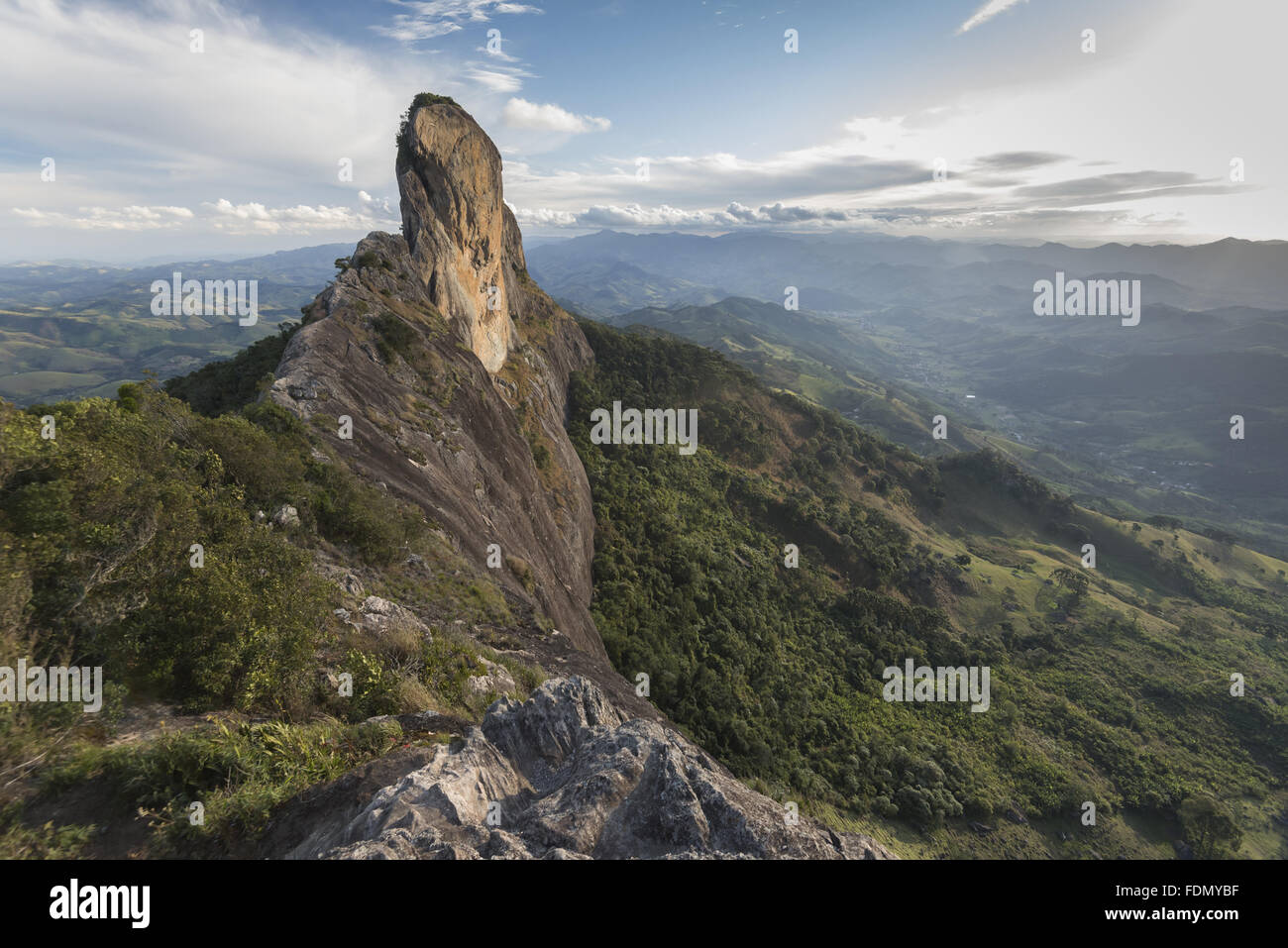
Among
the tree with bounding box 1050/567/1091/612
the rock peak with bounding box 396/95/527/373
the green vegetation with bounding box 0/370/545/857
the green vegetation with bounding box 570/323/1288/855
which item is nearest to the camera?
the green vegetation with bounding box 0/370/545/857

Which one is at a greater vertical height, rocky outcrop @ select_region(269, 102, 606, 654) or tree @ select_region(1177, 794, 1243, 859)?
rocky outcrop @ select_region(269, 102, 606, 654)

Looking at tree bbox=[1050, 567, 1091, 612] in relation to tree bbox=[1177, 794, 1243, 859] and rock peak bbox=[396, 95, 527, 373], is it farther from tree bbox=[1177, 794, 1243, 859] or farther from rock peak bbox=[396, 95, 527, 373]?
rock peak bbox=[396, 95, 527, 373]

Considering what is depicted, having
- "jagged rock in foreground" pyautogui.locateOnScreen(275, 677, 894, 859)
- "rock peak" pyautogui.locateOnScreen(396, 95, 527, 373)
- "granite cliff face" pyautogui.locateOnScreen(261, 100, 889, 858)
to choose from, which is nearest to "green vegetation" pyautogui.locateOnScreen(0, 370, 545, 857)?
"granite cliff face" pyautogui.locateOnScreen(261, 100, 889, 858)

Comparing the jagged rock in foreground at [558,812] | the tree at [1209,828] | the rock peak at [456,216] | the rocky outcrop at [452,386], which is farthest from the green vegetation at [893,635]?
the jagged rock in foreground at [558,812]

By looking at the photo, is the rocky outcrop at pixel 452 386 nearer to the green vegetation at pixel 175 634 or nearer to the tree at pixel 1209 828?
the green vegetation at pixel 175 634

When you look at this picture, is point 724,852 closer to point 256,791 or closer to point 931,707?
point 256,791

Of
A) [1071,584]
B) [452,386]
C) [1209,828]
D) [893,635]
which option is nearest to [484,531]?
[452,386]
